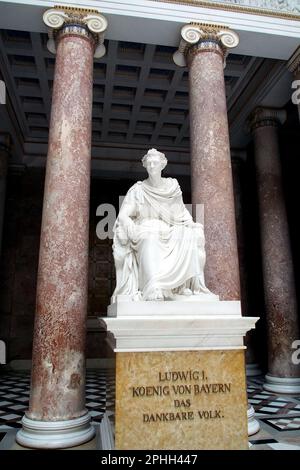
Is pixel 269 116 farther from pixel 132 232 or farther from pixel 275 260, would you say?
pixel 132 232

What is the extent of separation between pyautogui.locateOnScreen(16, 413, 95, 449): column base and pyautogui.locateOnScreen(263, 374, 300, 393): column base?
4262mm

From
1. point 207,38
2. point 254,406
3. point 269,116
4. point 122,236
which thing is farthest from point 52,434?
point 269,116

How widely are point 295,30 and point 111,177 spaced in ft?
21.0

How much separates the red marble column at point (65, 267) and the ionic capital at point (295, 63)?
352 centimetres

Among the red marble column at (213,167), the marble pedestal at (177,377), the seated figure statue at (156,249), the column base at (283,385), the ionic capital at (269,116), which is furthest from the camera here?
the ionic capital at (269,116)

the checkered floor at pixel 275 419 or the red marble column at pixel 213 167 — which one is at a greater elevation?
the red marble column at pixel 213 167

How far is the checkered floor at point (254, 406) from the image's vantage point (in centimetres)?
419

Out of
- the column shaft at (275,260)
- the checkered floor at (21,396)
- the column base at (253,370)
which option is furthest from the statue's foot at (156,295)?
the column base at (253,370)

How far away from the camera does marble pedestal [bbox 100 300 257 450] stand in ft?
8.89

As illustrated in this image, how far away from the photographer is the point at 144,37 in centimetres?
615

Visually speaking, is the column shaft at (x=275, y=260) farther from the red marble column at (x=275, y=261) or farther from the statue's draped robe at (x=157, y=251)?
the statue's draped robe at (x=157, y=251)

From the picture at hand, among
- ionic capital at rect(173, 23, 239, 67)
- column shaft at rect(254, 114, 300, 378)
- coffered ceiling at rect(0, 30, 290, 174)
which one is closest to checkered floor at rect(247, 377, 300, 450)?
column shaft at rect(254, 114, 300, 378)

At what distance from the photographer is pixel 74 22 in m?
5.43
